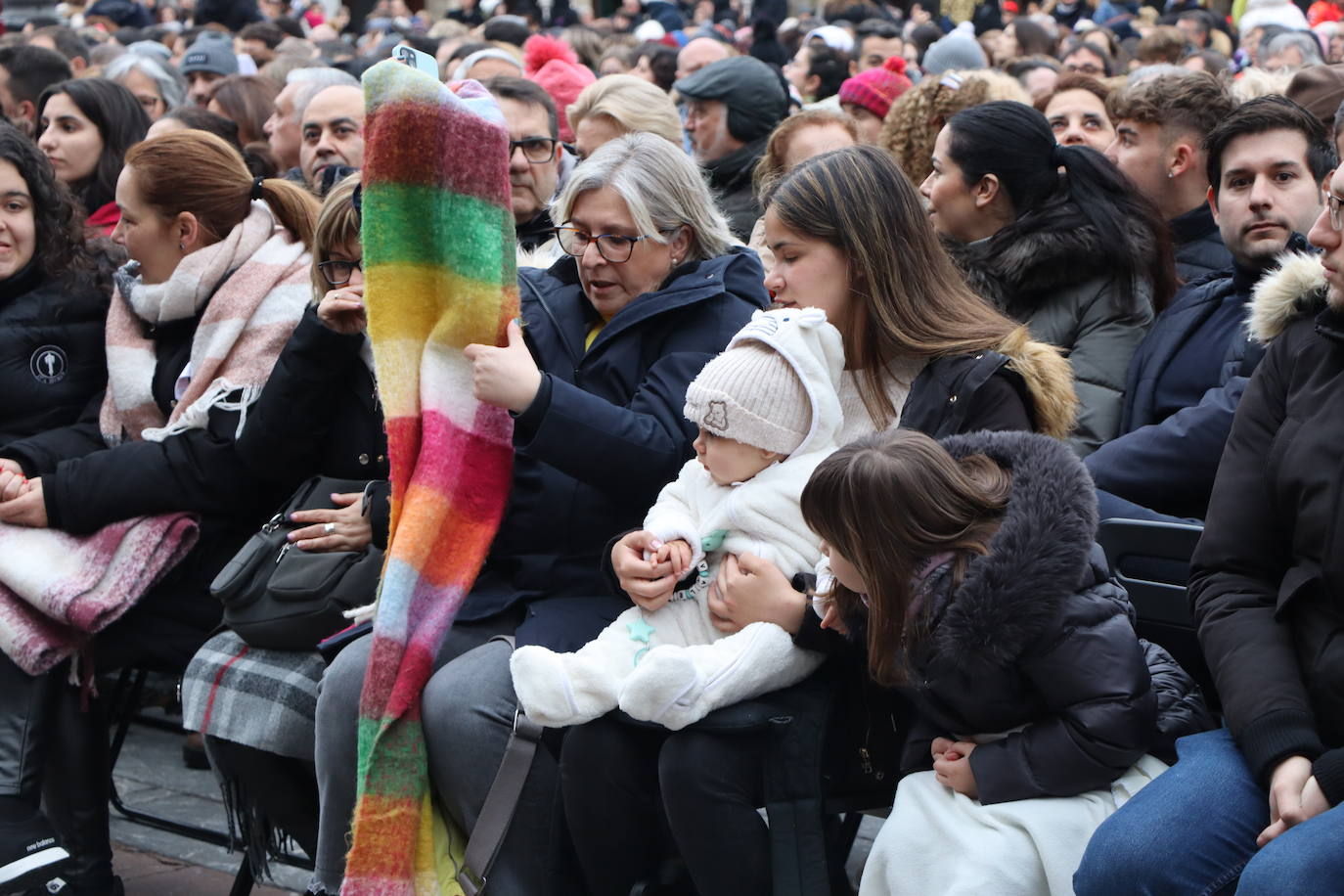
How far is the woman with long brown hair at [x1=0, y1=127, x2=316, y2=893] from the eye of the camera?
13.0 ft

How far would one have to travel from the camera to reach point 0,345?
4.34 metres

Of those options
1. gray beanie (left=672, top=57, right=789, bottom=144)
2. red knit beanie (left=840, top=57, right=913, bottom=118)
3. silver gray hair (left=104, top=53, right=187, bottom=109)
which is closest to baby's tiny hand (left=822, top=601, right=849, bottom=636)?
gray beanie (left=672, top=57, right=789, bottom=144)

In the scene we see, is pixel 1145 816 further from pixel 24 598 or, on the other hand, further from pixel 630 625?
pixel 24 598

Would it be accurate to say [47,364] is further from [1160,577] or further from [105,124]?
[1160,577]

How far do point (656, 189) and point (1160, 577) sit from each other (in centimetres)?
139

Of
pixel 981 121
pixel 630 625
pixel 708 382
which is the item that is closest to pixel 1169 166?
pixel 981 121

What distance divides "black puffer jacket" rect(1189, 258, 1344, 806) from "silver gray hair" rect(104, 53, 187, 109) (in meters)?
7.19

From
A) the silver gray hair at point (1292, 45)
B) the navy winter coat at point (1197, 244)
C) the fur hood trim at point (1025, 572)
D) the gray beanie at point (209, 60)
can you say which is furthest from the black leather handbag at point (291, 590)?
the silver gray hair at point (1292, 45)

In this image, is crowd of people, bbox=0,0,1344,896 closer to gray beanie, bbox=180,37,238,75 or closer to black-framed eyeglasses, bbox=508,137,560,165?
black-framed eyeglasses, bbox=508,137,560,165

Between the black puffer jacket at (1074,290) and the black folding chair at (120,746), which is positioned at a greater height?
the black puffer jacket at (1074,290)

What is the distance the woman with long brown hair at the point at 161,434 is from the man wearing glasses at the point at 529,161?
0.61m

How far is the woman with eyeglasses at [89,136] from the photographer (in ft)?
19.4

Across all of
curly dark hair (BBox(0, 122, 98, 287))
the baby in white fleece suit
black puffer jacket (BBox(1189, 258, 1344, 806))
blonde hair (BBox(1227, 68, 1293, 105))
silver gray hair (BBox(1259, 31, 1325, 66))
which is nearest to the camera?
Answer: black puffer jacket (BBox(1189, 258, 1344, 806))

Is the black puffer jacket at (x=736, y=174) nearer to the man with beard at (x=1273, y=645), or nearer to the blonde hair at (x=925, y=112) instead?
the blonde hair at (x=925, y=112)
